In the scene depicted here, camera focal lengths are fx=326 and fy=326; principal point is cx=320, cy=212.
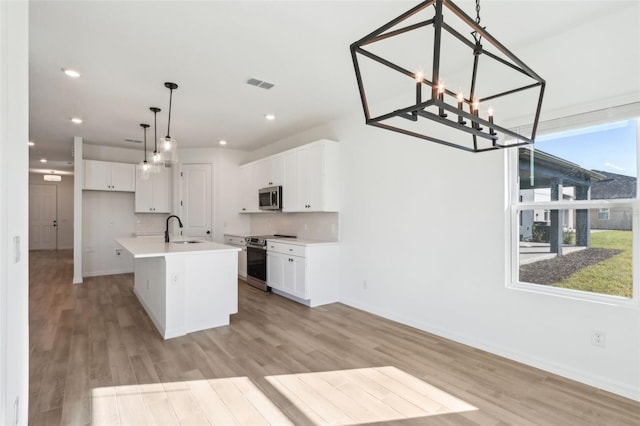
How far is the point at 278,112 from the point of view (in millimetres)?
4598

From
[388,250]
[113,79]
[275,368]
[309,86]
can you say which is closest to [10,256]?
[275,368]

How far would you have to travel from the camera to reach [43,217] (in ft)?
36.6

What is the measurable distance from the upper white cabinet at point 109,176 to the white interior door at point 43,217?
6687 millimetres

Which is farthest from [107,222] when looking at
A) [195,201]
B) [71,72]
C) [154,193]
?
[71,72]

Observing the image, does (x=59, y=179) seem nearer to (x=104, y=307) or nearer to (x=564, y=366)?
(x=104, y=307)

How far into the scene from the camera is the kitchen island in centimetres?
343

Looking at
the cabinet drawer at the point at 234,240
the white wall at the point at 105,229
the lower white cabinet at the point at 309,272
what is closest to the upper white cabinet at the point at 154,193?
the white wall at the point at 105,229

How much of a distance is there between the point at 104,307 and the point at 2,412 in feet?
12.3

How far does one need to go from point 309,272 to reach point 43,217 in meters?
11.5

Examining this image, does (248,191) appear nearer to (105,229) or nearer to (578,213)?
(105,229)

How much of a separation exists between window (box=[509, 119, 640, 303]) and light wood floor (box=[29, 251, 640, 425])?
80cm

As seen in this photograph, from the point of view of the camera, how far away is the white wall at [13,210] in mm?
1200

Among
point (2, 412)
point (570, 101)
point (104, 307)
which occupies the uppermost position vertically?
point (570, 101)

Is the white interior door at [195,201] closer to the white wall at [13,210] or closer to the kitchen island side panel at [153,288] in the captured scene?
the kitchen island side panel at [153,288]
